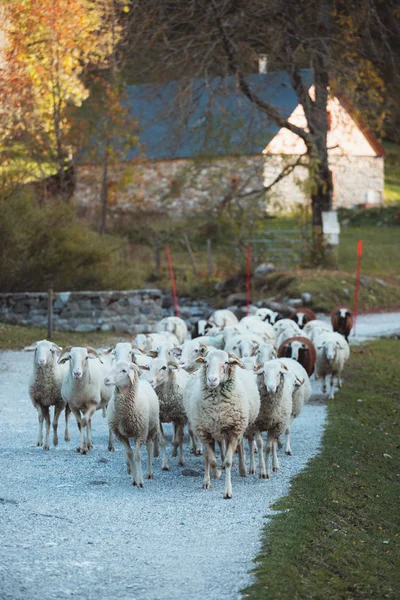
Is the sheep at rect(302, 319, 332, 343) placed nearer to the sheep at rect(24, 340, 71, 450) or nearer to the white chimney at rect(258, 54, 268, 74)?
the sheep at rect(24, 340, 71, 450)

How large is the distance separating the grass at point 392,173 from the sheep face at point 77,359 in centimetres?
3763

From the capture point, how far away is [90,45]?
24719 millimetres

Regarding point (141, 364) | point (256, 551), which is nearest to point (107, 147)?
point (141, 364)

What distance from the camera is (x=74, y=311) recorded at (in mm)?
21844

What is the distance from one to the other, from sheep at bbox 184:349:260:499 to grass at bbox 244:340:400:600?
0.79 meters

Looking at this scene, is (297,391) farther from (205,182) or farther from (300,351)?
(205,182)

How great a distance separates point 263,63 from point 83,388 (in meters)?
22.5

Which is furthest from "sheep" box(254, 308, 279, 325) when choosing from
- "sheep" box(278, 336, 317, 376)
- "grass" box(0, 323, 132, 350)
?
"sheep" box(278, 336, 317, 376)

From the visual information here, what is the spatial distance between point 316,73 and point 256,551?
23.9 meters

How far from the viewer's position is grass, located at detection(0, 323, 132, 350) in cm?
1909

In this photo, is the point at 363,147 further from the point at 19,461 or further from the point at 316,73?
the point at 19,461

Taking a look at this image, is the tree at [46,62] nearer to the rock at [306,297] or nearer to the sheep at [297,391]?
the rock at [306,297]

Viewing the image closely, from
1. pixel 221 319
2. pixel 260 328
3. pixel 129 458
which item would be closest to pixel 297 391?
pixel 129 458

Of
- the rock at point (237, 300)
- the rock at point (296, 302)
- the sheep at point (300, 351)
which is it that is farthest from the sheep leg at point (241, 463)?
the rock at point (237, 300)
